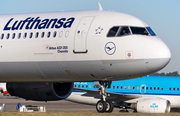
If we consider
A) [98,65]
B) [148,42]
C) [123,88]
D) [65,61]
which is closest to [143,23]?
[148,42]

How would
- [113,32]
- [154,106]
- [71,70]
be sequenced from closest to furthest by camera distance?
[113,32] → [71,70] → [154,106]

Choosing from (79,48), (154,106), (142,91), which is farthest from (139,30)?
(142,91)

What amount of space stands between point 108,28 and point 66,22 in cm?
247

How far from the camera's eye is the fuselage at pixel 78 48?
1778 cm

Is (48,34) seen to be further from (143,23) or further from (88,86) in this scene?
(88,86)

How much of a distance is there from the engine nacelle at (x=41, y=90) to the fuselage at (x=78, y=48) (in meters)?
1.59

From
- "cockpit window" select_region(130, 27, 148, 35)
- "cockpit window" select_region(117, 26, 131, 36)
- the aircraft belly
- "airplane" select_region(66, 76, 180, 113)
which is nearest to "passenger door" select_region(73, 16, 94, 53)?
the aircraft belly

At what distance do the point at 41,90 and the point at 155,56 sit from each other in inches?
313

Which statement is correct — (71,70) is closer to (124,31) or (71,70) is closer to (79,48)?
(79,48)

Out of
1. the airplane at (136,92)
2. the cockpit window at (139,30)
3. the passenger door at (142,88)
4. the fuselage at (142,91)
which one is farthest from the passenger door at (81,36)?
the passenger door at (142,88)

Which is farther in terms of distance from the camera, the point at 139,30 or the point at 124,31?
the point at 139,30

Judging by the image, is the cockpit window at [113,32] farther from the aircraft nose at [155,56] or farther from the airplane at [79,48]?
the aircraft nose at [155,56]

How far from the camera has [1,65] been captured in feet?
66.7

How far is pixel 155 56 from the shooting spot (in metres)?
17.4
